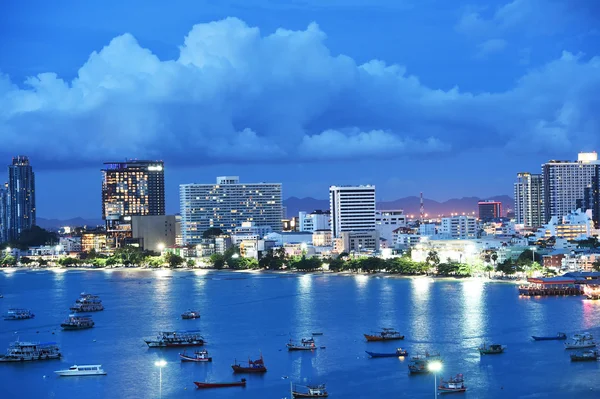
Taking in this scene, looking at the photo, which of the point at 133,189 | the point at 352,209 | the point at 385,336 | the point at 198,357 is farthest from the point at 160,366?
the point at 133,189

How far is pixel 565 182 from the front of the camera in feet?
251

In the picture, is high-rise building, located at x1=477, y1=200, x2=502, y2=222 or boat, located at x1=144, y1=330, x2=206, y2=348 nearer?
boat, located at x1=144, y1=330, x2=206, y2=348

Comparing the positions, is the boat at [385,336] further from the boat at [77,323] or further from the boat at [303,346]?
the boat at [77,323]

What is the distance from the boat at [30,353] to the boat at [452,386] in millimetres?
8347

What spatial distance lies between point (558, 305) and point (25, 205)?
71755 mm

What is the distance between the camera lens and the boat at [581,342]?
64.1 feet

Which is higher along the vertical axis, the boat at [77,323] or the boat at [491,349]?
the boat at [77,323]

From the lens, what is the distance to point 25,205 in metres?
91.4

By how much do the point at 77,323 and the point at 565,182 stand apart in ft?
190

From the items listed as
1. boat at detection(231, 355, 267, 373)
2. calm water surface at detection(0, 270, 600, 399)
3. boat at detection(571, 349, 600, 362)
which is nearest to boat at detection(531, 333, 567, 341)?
calm water surface at detection(0, 270, 600, 399)

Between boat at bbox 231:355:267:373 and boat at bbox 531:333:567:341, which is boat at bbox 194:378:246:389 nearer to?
boat at bbox 231:355:267:373

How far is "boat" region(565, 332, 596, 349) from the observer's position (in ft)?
64.1

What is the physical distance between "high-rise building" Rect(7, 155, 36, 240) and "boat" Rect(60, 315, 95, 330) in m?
67.2

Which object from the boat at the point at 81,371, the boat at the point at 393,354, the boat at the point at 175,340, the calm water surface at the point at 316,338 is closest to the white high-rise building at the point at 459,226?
the calm water surface at the point at 316,338
